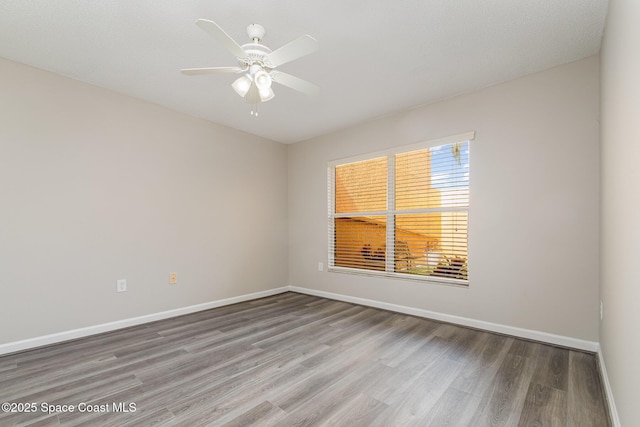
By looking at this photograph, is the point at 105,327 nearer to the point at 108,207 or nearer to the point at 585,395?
the point at 108,207

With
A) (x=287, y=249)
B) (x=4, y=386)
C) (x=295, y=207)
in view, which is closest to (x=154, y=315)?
(x=4, y=386)

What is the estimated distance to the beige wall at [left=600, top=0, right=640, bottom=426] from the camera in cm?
119

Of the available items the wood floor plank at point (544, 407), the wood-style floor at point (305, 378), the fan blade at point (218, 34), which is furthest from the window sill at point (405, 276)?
the fan blade at point (218, 34)

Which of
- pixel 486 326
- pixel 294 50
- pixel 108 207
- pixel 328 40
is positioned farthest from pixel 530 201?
pixel 108 207

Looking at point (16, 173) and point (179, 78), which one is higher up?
point (179, 78)

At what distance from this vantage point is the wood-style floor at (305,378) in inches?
65.1

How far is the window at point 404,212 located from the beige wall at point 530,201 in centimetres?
14

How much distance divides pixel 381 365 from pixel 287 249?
2897mm

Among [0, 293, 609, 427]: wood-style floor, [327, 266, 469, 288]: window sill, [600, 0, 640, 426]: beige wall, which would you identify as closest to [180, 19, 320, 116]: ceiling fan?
[600, 0, 640, 426]: beige wall

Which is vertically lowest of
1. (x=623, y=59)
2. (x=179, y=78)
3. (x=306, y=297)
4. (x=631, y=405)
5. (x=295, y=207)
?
(x=306, y=297)

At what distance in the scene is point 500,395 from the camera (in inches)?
72.9

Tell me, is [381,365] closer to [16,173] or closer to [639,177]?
[639,177]

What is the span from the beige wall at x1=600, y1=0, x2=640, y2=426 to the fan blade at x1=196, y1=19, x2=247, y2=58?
1806 millimetres

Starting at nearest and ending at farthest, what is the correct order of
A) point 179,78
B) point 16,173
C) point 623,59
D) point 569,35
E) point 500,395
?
point 623,59 < point 500,395 < point 569,35 < point 16,173 < point 179,78
